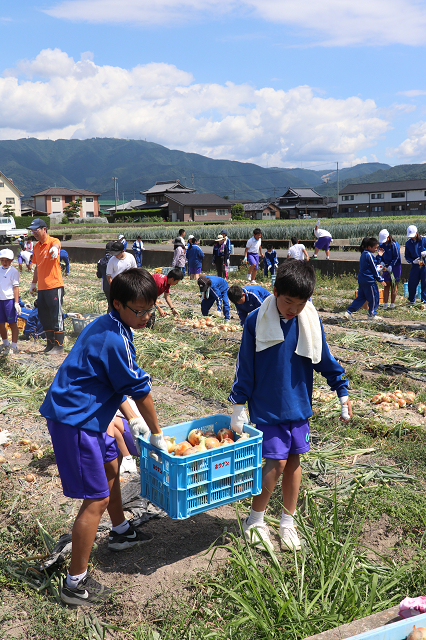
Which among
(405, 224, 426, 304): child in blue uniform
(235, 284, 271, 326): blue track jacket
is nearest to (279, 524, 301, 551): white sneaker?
(235, 284, 271, 326): blue track jacket

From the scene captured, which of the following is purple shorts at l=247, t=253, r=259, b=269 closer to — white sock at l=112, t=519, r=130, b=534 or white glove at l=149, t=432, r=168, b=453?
white sock at l=112, t=519, r=130, b=534

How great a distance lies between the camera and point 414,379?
241 inches

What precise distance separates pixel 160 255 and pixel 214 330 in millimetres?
12330

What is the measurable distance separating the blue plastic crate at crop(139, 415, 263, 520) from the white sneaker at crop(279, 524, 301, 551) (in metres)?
0.33

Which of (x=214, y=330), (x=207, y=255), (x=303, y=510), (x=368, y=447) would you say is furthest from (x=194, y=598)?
(x=207, y=255)

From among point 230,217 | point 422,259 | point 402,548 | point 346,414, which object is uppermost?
point 230,217

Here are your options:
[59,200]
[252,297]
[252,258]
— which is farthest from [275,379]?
[59,200]

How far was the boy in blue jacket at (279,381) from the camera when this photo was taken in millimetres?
2791

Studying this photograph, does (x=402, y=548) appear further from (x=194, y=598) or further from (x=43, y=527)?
(x=43, y=527)

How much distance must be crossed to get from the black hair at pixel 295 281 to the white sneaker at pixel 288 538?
4.72ft

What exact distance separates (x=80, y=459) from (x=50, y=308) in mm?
5401

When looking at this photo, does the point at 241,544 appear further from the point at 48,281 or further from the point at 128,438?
the point at 48,281

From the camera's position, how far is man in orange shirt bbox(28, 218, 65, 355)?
7.11 metres

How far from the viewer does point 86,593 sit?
2551 millimetres
